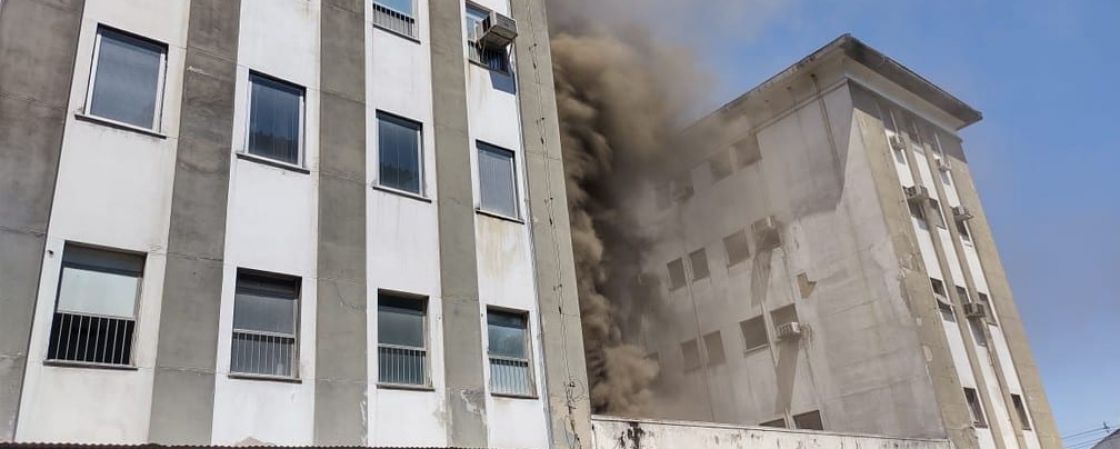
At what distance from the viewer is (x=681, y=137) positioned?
3072cm

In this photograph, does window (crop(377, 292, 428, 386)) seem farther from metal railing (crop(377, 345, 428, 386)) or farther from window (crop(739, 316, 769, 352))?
window (crop(739, 316, 769, 352))

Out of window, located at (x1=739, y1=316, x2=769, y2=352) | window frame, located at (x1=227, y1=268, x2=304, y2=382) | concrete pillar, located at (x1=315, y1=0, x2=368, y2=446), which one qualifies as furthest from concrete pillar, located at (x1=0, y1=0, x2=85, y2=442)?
window, located at (x1=739, y1=316, x2=769, y2=352)

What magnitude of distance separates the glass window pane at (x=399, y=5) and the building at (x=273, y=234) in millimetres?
40

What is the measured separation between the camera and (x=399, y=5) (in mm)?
14047

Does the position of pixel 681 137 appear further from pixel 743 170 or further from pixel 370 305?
pixel 370 305

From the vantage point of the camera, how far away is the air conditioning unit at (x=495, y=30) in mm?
14688

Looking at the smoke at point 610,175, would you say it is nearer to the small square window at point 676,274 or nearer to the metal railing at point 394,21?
the small square window at point 676,274

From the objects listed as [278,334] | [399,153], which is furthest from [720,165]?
[278,334]

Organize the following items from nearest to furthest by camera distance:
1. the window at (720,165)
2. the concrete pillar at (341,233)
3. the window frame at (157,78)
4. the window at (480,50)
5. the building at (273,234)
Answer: the building at (273,234), the window frame at (157,78), the concrete pillar at (341,233), the window at (480,50), the window at (720,165)

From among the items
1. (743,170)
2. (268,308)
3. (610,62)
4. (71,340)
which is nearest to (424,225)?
(268,308)

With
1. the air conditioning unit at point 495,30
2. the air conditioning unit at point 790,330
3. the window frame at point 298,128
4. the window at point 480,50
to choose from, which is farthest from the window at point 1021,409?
the window frame at point 298,128

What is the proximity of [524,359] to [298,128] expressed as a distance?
16.9ft

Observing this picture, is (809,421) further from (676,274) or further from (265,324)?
(265,324)

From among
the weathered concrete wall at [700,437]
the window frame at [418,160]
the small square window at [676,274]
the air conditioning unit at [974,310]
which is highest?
the small square window at [676,274]
